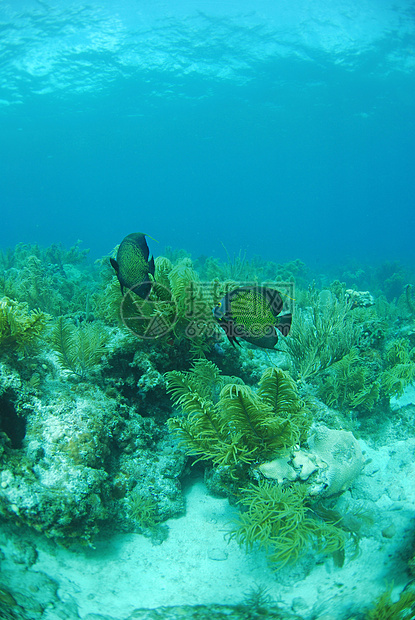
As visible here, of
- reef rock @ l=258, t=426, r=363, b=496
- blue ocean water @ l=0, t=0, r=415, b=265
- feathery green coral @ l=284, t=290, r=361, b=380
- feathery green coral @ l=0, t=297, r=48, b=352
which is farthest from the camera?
blue ocean water @ l=0, t=0, r=415, b=265

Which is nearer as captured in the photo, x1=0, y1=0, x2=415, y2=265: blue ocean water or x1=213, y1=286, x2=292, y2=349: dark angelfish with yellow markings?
x1=213, y1=286, x2=292, y2=349: dark angelfish with yellow markings

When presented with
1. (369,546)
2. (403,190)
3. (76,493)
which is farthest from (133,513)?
(403,190)

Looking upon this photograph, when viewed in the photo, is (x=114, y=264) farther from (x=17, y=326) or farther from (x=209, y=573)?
(x=209, y=573)

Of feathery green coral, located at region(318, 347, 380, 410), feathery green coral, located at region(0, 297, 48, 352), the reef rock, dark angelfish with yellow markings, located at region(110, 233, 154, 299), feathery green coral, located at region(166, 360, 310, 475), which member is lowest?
feathery green coral, located at region(318, 347, 380, 410)

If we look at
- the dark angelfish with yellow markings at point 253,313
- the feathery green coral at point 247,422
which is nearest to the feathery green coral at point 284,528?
the feathery green coral at point 247,422

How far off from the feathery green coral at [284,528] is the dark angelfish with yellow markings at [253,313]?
113 centimetres

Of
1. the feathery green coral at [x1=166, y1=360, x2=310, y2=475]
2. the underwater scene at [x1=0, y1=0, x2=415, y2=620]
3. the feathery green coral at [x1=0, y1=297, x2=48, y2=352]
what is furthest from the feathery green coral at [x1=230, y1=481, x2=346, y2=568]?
the feathery green coral at [x1=0, y1=297, x2=48, y2=352]

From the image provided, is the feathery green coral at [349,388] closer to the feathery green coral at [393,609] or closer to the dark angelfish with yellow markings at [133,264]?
the feathery green coral at [393,609]

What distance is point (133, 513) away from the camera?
249 cm

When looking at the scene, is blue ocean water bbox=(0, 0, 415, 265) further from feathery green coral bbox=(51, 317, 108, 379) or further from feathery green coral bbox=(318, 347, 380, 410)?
feathery green coral bbox=(51, 317, 108, 379)

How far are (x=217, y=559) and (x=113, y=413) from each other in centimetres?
144

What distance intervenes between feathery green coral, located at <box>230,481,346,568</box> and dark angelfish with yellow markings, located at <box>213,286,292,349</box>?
113cm

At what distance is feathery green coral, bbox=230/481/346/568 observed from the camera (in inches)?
80.0

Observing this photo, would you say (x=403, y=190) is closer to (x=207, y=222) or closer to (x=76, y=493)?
(x=207, y=222)
